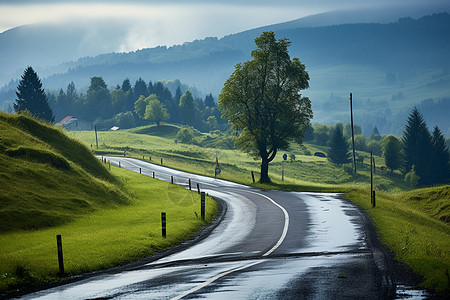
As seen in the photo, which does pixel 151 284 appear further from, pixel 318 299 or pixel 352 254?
pixel 352 254

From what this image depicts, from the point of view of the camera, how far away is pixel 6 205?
24297 millimetres

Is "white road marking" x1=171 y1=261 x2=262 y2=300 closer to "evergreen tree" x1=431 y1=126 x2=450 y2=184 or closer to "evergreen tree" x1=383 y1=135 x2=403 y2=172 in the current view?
"evergreen tree" x1=431 y1=126 x2=450 y2=184

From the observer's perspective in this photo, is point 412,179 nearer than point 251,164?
Yes

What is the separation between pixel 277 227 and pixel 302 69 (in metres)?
33.6

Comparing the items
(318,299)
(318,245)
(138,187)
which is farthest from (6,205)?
(138,187)

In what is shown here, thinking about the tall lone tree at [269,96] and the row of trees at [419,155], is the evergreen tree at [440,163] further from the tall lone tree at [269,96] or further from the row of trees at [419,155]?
the tall lone tree at [269,96]

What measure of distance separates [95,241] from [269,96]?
38484 millimetres

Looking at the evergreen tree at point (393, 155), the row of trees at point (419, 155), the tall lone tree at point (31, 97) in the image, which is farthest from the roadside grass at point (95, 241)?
the tall lone tree at point (31, 97)

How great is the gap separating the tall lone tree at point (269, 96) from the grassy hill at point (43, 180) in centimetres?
1955

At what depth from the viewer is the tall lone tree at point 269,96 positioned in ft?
A: 182

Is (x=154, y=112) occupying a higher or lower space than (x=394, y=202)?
higher

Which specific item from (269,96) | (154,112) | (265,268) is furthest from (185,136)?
(265,268)

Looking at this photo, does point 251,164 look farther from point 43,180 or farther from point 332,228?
point 332,228

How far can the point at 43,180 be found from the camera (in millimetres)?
30125
